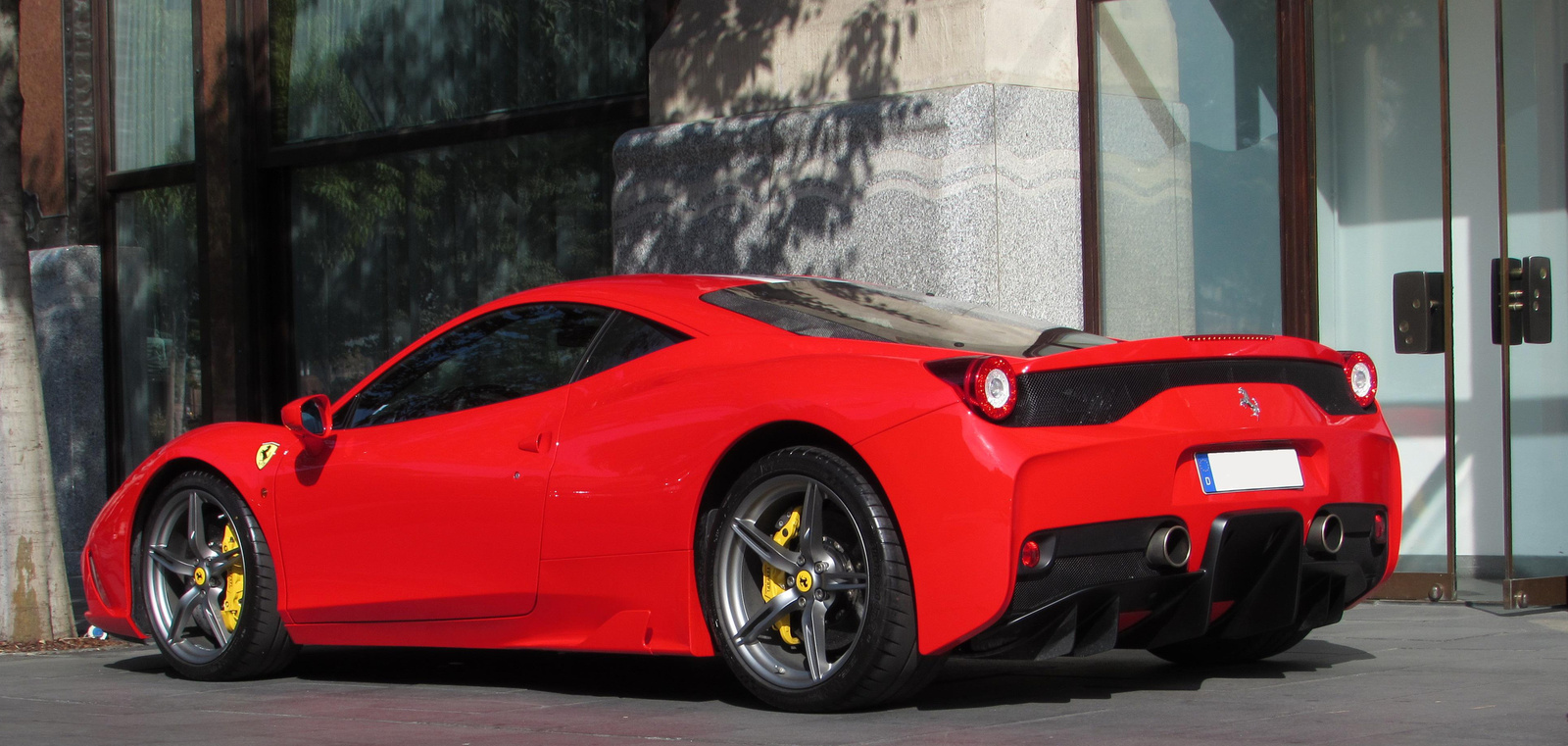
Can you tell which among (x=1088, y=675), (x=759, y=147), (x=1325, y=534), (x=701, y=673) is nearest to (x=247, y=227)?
(x=759, y=147)

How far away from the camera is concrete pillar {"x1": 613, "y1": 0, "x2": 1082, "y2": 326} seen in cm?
912

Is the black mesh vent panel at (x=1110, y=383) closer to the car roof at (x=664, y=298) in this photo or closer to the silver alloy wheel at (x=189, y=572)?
the car roof at (x=664, y=298)

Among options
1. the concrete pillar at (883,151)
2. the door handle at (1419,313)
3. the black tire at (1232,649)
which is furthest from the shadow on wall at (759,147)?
the black tire at (1232,649)

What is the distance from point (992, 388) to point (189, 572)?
3.49 metres

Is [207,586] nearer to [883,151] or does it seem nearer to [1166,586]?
[1166,586]

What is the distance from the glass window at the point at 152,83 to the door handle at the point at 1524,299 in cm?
1056

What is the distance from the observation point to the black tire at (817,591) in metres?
4.41

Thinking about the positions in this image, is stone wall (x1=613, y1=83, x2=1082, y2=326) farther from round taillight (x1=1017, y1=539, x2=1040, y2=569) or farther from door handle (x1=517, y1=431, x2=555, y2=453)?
round taillight (x1=1017, y1=539, x2=1040, y2=569)

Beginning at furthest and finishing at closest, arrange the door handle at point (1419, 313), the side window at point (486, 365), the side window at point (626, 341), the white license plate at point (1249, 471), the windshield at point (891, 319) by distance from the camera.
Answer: the door handle at point (1419, 313) < the side window at point (486, 365) < the side window at point (626, 341) < the windshield at point (891, 319) < the white license plate at point (1249, 471)

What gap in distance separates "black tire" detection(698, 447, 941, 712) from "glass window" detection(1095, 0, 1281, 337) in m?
5.02

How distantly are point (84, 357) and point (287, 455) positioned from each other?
972cm

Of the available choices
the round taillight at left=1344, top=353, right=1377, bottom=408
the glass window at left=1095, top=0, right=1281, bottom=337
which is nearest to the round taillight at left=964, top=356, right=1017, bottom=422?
the round taillight at left=1344, top=353, right=1377, bottom=408

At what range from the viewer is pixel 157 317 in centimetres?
1467

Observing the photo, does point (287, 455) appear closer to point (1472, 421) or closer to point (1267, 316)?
point (1267, 316)
